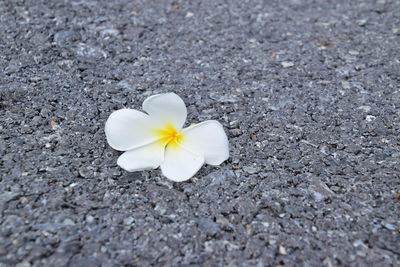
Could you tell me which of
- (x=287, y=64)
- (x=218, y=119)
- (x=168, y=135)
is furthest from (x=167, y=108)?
(x=287, y=64)

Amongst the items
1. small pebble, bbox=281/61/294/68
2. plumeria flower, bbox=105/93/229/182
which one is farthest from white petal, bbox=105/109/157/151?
small pebble, bbox=281/61/294/68

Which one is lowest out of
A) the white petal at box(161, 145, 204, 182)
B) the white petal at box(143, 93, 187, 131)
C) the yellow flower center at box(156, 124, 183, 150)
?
the white petal at box(161, 145, 204, 182)

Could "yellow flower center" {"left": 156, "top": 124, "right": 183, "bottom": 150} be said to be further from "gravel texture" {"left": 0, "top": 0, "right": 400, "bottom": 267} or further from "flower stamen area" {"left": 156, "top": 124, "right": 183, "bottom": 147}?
"gravel texture" {"left": 0, "top": 0, "right": 400, "bottom": 267}

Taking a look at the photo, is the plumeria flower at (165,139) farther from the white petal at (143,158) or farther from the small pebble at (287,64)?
the small pebble at (287,64)

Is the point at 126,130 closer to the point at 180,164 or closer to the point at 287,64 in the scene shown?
the point at 180,164

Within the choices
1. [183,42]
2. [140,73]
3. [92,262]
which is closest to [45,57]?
[140,73]

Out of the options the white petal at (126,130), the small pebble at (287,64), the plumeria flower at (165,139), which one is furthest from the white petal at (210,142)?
the small pebble at (287,64)

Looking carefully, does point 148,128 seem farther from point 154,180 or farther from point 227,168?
point 227,168
